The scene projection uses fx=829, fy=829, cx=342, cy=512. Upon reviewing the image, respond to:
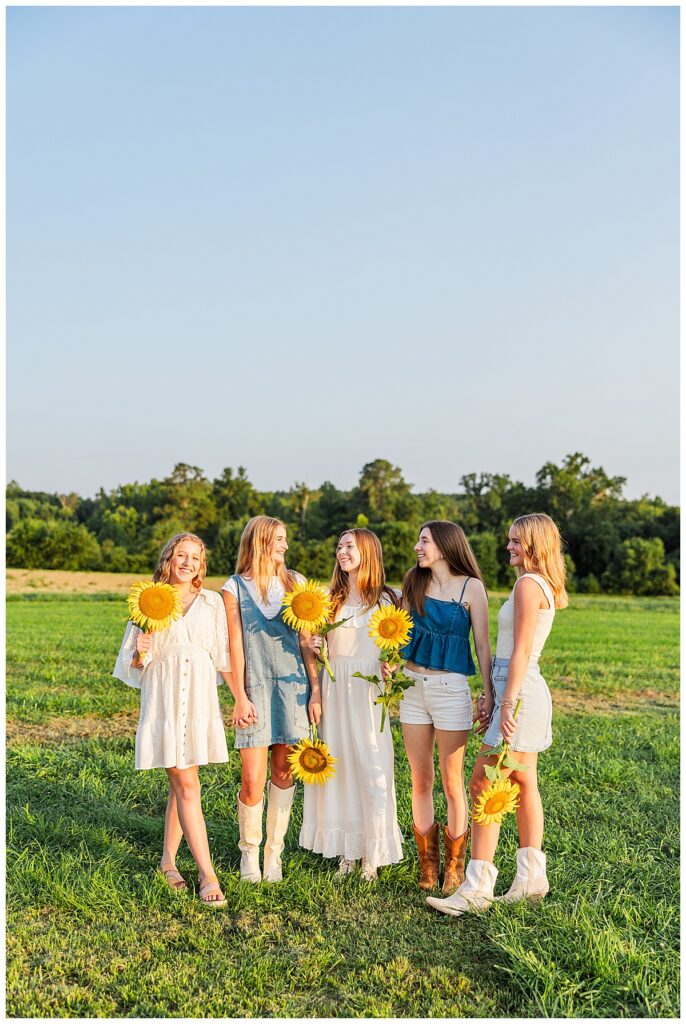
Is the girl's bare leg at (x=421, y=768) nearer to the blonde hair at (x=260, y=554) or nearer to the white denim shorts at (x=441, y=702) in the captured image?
the white denim shorts at (x=441, y=702)

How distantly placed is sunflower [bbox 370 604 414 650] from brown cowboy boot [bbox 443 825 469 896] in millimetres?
1127

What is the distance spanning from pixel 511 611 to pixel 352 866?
67.3 inches

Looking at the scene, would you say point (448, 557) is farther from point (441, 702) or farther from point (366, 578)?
point (441, 702)

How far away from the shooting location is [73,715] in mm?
8984

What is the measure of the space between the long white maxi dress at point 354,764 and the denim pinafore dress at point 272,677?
170mm

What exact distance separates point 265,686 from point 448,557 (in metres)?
1.24

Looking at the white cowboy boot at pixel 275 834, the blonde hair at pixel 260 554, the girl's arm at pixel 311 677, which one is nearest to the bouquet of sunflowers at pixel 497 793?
the girl's arm at pixel 311 677

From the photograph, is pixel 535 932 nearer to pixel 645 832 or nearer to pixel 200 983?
pixel 200 983

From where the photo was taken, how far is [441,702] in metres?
4.42

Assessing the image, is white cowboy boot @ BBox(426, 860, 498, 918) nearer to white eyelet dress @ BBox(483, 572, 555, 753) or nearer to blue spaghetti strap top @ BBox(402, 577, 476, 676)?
white eyelet dress @ BBox(483, 572, 555, 753)

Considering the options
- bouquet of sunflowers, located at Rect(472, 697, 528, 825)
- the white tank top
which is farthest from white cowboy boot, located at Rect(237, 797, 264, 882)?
the white tank top

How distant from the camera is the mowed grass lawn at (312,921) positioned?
3.46m

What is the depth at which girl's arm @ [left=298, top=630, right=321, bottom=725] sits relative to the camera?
4617mm

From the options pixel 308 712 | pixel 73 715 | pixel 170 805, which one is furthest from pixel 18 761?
pixel 308 712
